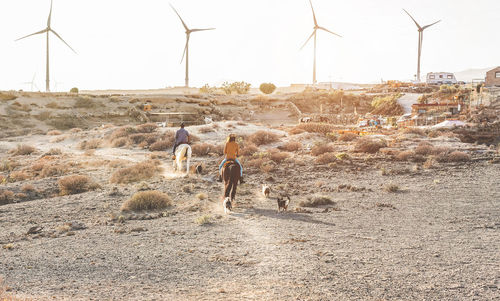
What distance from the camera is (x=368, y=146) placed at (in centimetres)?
2977

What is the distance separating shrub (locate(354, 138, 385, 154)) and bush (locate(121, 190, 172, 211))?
1689 centimetres

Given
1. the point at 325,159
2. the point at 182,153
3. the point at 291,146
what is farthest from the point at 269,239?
the point at 291,146

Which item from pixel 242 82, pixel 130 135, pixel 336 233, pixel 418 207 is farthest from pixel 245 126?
pixel 242 82

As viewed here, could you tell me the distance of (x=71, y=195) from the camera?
19.6m

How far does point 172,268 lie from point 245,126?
3731 centimetres

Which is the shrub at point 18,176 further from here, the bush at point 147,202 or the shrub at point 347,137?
the shrub at point 347,137

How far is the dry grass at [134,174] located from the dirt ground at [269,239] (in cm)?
83

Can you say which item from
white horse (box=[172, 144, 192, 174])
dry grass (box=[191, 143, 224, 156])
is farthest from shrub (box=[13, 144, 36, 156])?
white horse (box=[172, 144, 192, 174])

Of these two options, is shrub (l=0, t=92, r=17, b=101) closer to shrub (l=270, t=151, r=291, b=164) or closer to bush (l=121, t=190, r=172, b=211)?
shrub (l=270, t=151, r=291, b=164)

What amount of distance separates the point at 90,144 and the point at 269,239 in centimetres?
3222

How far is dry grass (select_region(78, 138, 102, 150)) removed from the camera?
3938 cm

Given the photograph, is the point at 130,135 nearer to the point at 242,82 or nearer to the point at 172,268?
the point at 172,268

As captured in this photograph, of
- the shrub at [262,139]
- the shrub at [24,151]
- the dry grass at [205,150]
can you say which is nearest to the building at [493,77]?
the shrub at [262,139]

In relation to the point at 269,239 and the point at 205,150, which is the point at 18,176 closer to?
the point at 205,150
